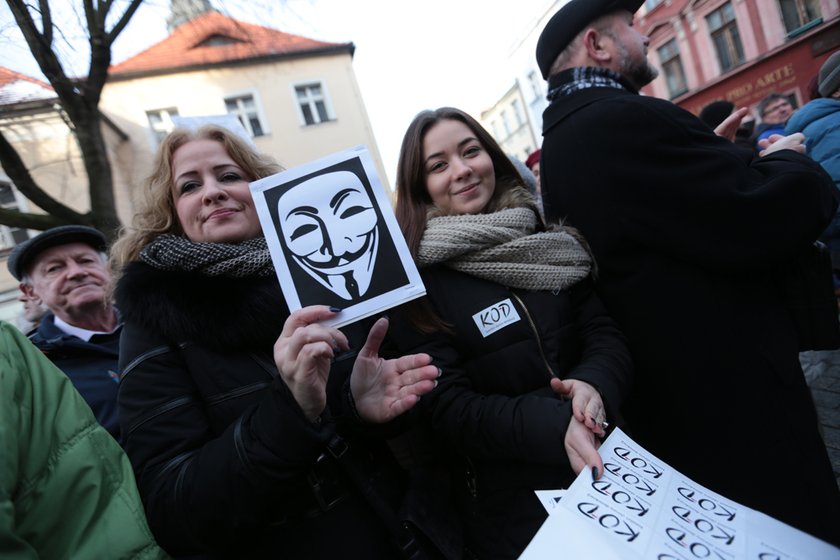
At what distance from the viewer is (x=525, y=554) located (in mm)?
708

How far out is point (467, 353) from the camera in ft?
4.54

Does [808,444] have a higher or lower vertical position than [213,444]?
lower

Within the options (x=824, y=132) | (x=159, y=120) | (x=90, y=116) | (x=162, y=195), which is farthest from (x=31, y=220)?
(x=159, y=120)

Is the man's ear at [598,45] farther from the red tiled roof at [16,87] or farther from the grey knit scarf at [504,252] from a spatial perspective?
the red tiled roof at [16,87]

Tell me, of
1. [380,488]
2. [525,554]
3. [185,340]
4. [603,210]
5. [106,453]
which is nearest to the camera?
[525,554]

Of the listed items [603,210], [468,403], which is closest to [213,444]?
[468,403]

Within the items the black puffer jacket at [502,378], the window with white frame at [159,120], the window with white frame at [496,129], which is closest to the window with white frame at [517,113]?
the window with white frame at [496,129]

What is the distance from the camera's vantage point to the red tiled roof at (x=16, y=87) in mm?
3719

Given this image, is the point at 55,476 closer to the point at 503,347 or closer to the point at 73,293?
the point at 503,347

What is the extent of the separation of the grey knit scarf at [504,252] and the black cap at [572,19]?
2.42 ft

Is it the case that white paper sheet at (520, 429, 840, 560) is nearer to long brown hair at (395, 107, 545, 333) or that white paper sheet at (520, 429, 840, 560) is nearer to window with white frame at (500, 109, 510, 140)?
Answer: long brown hair at (395, 107, 545, 333)

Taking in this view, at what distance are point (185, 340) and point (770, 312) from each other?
5.66 feet

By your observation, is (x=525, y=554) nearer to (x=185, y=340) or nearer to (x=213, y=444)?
(x=213, y=444)

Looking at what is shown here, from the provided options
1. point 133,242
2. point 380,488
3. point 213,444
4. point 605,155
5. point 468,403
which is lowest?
point 380,488
